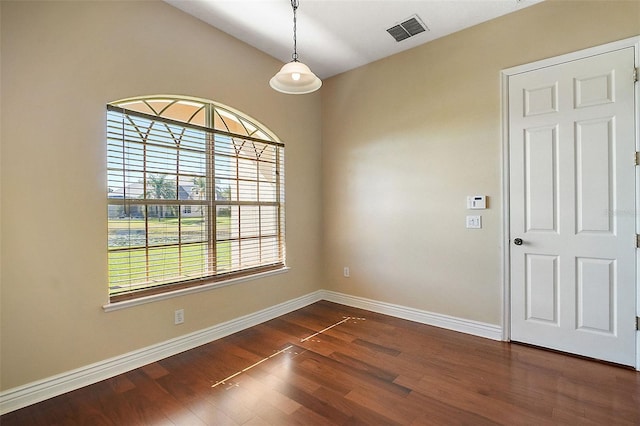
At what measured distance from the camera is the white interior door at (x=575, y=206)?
2.29 metres

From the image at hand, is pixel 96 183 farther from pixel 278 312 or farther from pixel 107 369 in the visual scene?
pixel 278 312

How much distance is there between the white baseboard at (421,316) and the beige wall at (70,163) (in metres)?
1.78

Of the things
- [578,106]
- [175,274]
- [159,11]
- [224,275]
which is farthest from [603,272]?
[159,11]

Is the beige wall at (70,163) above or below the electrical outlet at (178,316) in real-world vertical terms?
above

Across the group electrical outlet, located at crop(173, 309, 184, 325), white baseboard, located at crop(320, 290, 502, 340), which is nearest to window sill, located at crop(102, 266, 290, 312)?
electrical outlet, located at crop(173, 309, 184, 325)

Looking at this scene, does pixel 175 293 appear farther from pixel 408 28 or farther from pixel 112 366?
pixel 408 28

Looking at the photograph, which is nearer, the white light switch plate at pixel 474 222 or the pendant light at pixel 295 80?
the pendant light at pixel 295 80

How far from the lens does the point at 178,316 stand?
2.63m

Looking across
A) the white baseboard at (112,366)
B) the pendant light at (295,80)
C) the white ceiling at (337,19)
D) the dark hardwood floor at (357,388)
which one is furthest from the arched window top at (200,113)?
the dark hardwood floor at (357,388)

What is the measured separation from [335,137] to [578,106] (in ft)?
8.20

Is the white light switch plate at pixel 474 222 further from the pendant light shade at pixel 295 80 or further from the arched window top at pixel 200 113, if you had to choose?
the arched window top at pixel 200 113

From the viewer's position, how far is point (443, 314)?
3145mm

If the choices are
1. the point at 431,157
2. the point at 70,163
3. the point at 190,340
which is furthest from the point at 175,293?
the point at 431,157

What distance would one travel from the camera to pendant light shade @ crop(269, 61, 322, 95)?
79.7 inches
